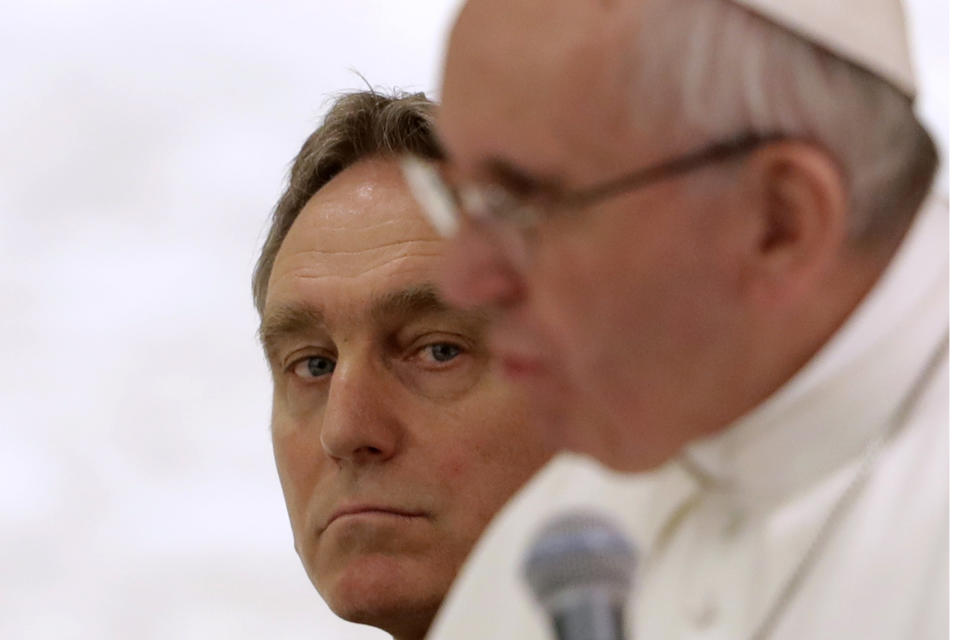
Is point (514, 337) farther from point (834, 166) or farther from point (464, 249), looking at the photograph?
point (834, 166)

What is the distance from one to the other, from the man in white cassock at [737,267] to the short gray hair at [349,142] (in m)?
1.50

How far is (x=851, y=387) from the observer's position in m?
1.35

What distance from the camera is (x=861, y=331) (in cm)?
133

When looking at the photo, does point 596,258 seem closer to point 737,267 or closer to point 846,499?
point 737,267

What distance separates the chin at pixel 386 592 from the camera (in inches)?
100.0

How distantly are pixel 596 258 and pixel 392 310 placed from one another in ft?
4.33

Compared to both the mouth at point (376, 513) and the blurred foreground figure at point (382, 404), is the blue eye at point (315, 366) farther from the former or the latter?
the mouth at point (376, 513)

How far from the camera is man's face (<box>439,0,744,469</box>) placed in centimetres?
135

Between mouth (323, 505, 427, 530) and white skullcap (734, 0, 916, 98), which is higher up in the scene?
mouth (323, 505, 427, 530)

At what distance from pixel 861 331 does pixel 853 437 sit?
0.39 ft

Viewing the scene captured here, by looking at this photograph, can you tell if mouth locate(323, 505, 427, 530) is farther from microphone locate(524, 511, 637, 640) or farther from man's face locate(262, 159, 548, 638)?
microphone locate(524, 511, 637, 640)

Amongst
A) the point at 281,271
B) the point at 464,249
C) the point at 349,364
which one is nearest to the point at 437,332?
the point at 349,364

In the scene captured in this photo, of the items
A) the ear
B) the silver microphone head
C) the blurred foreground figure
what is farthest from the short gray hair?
the silver microphone head

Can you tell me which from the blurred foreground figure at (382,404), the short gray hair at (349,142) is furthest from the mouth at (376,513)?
the short gray hair at (349,142)
